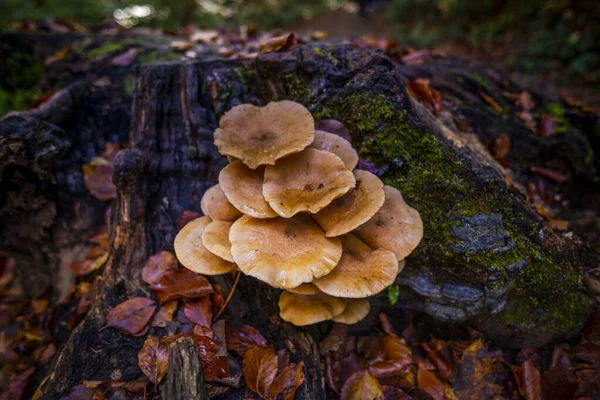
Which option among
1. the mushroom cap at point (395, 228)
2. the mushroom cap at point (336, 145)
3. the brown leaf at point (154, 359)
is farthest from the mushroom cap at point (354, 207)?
the brown leaf at point (154, 359)

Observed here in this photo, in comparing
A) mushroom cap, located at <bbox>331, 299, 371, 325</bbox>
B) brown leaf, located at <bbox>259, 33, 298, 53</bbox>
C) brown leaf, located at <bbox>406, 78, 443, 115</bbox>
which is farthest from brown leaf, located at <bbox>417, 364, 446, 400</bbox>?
brown leaf, located at <bbox>259, 33, 298, 53</bbox>

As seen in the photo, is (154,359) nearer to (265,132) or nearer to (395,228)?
(265,132)

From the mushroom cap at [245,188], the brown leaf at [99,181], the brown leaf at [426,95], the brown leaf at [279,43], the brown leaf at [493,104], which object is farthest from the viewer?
the brown leaf at [493,104]

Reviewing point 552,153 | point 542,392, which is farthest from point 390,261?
point 552,153

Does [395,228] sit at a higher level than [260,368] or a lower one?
higher

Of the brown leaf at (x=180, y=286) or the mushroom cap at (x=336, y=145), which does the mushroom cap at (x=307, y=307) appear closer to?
the brown leaf at (x=180, y=286)

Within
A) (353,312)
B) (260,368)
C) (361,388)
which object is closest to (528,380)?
(361,388)
